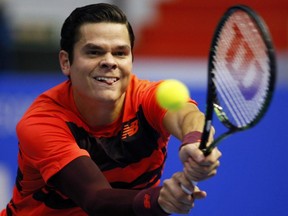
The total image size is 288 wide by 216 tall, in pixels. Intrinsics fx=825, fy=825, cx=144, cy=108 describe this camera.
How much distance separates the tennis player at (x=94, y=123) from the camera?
13.3 feet

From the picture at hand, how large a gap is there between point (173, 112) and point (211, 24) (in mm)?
6666

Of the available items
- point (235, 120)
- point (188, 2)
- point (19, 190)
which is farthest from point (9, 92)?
point (188, 2)

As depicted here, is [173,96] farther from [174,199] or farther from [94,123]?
[94,123]

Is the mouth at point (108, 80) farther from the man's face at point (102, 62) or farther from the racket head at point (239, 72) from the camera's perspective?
the racket head at point (239, 72)

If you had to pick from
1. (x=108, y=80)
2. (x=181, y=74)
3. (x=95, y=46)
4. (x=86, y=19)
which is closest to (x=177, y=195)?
(x=108, y=80)

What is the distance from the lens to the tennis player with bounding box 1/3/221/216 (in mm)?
4062

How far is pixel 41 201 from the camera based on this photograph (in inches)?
172

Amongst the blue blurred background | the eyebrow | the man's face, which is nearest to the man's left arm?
the man's face

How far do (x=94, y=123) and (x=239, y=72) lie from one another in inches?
34.1

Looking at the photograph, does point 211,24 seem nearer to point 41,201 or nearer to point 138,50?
point 138,50

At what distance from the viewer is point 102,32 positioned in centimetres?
428

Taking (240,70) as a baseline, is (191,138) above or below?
below

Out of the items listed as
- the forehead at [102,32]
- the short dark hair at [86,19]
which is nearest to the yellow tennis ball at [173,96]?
the forehead at [102,32]

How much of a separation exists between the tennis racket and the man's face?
1.94ft
